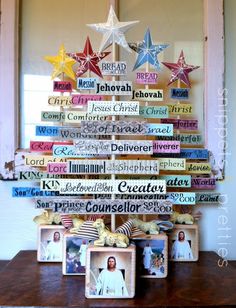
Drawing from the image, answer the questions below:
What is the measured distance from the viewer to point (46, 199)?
3.09 feet

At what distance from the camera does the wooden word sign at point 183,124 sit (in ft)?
3.51

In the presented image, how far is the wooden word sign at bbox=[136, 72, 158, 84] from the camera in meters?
1.01

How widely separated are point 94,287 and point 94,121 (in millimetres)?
367

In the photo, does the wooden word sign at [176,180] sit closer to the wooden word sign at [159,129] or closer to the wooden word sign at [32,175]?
the wooden word sign at [159,129]

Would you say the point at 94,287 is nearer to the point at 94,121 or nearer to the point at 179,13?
the point at 94,121

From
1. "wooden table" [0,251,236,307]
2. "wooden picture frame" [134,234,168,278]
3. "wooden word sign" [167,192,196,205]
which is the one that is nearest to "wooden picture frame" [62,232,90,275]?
"wooden table" [0,251,236,307]

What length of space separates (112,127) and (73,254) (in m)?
0.32

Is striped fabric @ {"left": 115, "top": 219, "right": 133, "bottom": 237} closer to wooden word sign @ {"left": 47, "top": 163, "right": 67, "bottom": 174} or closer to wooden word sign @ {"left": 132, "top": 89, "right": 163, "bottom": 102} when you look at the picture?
wooden word sign @ {"left": 47, "top": 163, "right": 67, "bottom": 174}

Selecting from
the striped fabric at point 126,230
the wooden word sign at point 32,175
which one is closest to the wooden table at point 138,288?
the striped fabric at point 126,230

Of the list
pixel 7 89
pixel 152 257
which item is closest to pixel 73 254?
pixel 152 257

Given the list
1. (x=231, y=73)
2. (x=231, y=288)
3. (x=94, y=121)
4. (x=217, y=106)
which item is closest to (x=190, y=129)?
(x=217, y=106)

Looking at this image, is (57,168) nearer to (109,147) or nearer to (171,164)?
(109,147)

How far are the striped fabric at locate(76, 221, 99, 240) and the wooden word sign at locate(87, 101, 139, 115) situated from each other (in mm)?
261

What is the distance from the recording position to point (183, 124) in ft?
3.53
